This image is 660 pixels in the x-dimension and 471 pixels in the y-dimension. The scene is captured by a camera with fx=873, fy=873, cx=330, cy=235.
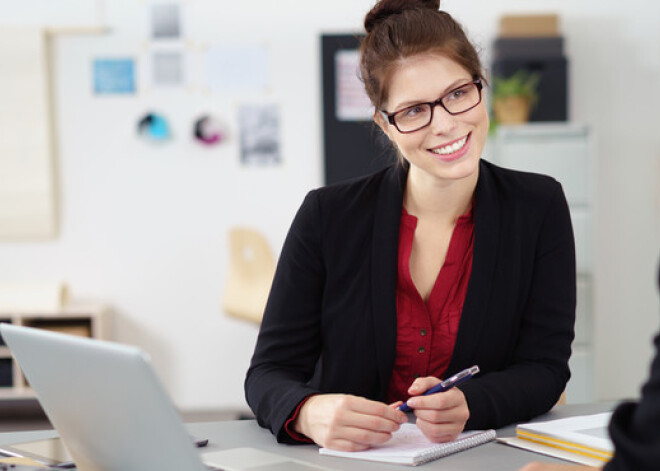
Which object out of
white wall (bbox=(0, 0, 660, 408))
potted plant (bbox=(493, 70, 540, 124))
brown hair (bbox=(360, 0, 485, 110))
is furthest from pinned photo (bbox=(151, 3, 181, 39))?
brown hair (bbox=(360, 0, 485, 110))

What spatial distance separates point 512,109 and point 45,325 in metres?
2.69

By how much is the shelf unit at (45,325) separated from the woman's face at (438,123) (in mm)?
3203

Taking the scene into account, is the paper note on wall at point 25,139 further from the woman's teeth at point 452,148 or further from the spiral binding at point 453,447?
the spiral binding at point 453,447

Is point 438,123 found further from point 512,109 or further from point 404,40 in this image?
point 512,109

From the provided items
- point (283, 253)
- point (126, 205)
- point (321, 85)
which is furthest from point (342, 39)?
point (283, 253)

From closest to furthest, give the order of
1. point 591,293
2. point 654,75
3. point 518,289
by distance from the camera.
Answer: point 518,289 < point 591,293 < point 654,75

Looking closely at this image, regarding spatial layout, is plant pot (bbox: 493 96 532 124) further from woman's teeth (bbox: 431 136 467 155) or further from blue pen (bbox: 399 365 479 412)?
blue pen (bbox: 399 365 479 412)

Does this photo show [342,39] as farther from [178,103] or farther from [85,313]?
[85,313]

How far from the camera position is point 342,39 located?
15.7 feet

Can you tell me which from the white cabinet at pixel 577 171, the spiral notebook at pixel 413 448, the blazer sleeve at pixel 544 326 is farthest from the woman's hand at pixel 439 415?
the white cabinet at pixel 577 171

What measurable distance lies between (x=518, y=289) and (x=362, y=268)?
31 centimetres

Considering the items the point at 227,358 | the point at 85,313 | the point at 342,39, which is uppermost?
the point at 342,39

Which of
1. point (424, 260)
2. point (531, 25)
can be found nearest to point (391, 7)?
point (424, 260)

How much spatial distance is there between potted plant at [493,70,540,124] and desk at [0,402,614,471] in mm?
2997
